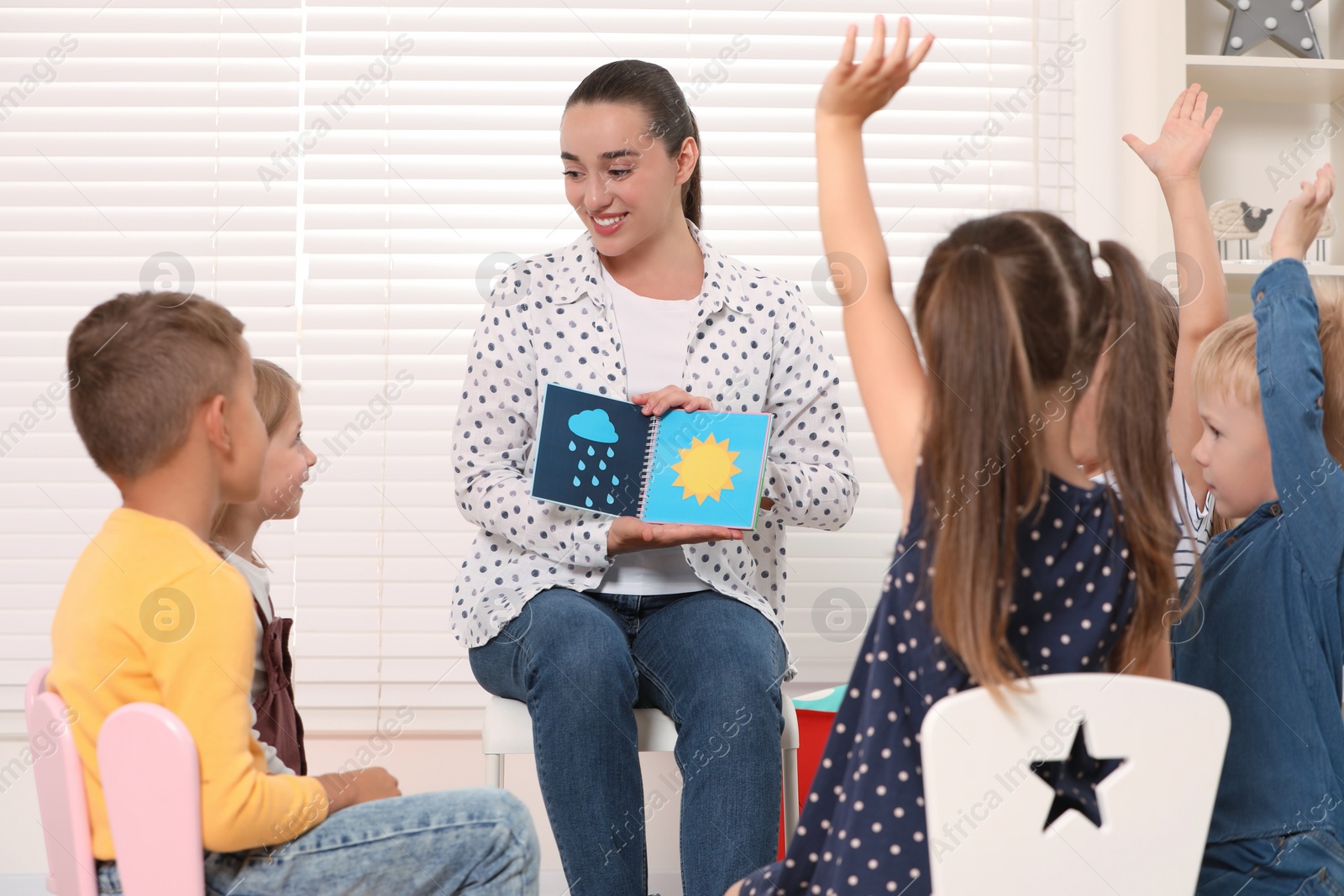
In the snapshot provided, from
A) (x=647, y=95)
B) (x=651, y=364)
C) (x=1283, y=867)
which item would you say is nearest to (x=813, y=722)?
(x=651, y=364)

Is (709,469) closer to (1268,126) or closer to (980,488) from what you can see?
(980,488)

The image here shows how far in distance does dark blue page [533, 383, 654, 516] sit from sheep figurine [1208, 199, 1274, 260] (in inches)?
52.8

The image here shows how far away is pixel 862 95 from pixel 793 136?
4.16 feet

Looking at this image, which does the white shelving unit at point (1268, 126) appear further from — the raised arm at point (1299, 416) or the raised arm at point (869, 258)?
the raised arm at point (869, 258)

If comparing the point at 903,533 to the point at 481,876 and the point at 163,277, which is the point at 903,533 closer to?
the point at 481,876

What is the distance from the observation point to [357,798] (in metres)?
1.16

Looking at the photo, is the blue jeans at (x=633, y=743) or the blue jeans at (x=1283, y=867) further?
the blue jeans at (x=633, y=743)

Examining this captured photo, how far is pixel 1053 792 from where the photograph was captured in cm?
87

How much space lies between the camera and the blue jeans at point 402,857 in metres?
1.07

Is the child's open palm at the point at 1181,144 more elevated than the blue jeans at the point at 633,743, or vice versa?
the child's open palm at the point at 1181,144

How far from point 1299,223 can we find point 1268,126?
1239 millimetres

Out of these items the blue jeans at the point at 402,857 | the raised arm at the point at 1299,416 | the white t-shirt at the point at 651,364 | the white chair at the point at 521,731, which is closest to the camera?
the blue jeans at the point at 402,857

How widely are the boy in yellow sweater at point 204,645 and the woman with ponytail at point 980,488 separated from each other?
32 centimetres

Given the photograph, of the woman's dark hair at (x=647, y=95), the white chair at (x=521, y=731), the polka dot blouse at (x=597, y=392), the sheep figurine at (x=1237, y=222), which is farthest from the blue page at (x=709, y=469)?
the sheep figurine at (x=1237, y=222)
